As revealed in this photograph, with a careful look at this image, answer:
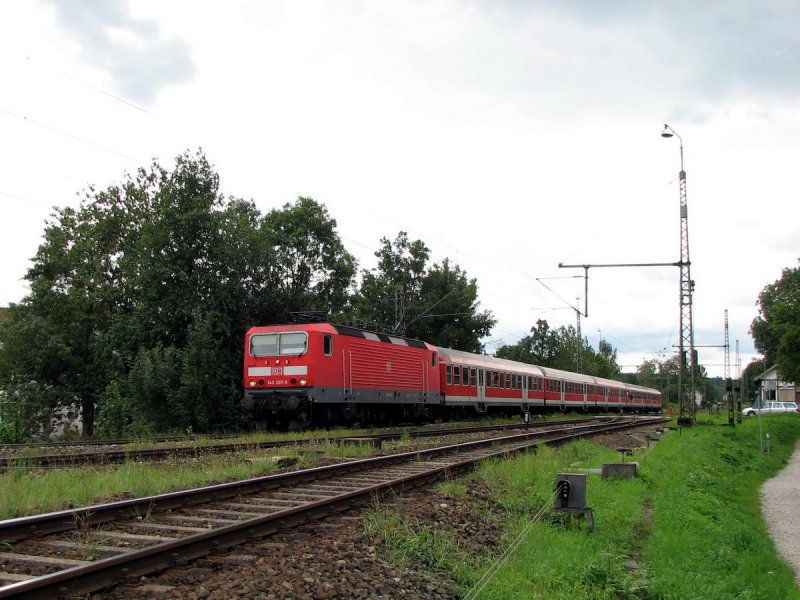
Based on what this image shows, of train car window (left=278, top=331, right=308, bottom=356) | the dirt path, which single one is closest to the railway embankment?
the dirt path

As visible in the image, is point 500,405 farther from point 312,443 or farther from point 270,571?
point 270,571

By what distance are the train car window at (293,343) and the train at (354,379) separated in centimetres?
3

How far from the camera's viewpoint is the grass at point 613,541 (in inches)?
266

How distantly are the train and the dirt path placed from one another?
8.68 m

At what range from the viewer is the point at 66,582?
4793 mm

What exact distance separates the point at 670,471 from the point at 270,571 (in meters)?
12.3

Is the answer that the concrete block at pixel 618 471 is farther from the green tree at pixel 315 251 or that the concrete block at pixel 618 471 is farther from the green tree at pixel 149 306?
the green tree at pixel 315 251

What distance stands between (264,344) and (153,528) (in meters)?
15.0

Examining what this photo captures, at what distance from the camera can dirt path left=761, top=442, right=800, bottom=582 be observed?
1343 cm

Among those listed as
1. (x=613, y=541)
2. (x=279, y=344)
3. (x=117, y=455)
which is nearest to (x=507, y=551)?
(x=613, y=541)

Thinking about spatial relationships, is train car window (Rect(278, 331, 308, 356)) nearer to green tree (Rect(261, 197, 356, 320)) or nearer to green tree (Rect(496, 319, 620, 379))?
green tree (Rect(261, 197, 356, 320))

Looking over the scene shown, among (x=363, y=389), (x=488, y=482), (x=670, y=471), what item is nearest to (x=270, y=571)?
(x=488, y=482)

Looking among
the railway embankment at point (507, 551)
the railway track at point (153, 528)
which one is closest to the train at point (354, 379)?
the railway embankment at point (507, 551)

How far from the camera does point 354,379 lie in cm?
2261
